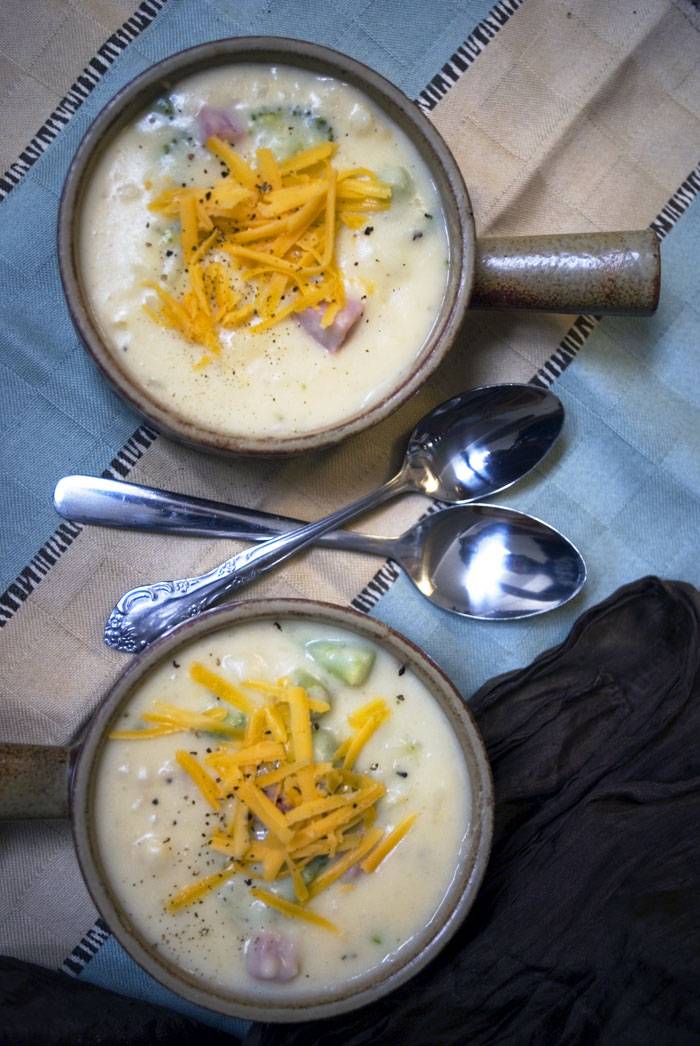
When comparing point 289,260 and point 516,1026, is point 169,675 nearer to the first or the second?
point 289,260

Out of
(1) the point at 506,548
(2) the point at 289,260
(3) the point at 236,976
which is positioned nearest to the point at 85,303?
(2) the point at 289,260

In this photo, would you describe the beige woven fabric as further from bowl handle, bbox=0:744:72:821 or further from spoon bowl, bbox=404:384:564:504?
bowl handle, bbox=0:744:72:821

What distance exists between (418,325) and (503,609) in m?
0.43

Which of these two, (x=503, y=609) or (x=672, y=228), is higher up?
(x=672, y=228)

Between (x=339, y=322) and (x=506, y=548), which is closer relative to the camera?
(x=339, y=322)

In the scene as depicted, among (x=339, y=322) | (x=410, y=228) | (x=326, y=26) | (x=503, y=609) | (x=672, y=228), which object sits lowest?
(x=503, y=609)

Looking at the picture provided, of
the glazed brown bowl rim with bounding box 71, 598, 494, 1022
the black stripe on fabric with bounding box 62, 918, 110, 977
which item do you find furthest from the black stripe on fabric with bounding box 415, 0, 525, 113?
the black stripe on fabric with bounding box 62, 918, 110, 977

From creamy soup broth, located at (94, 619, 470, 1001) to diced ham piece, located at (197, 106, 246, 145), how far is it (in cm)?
61

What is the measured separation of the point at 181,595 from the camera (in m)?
1.40

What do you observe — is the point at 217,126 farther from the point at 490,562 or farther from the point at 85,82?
the point at 490,562

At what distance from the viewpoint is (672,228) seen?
1509 millimetres

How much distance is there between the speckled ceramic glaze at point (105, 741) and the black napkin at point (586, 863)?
0.53 ft

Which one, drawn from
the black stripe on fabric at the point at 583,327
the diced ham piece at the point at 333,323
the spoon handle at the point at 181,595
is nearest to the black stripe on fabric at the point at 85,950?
the spoon handle at the point at 181,595

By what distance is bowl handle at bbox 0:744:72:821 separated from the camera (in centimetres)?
120
